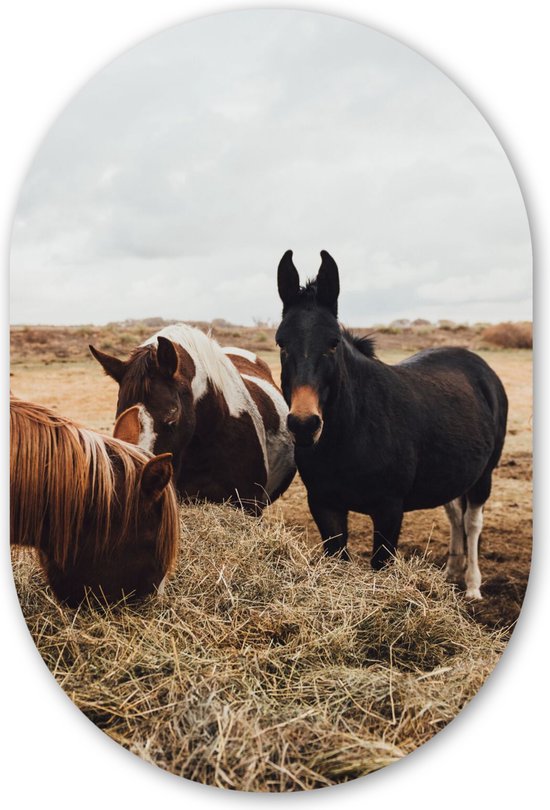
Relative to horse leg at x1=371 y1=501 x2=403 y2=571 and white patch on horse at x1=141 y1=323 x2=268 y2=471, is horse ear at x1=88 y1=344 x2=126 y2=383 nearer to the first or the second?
white patch on horse at x1=141 y1=323 x2=268 y2=471

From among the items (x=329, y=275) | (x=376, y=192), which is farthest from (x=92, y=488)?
(x=376, y=192)

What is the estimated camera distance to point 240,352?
248cm

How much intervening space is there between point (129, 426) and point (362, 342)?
822 millimetres

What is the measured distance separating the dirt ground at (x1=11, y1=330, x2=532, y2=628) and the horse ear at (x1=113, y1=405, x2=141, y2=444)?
4 cm

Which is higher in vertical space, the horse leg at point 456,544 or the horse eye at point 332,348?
the horse eye at point 332,348

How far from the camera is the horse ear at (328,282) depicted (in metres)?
2.00

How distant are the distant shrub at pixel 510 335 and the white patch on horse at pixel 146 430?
1.06 m

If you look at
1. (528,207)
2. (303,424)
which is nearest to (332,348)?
(303,424)

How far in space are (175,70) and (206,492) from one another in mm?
1411

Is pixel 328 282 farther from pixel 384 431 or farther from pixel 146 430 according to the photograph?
pixel 146 430

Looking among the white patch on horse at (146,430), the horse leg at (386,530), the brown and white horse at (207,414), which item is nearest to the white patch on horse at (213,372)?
the brown and white horse at (207,414)

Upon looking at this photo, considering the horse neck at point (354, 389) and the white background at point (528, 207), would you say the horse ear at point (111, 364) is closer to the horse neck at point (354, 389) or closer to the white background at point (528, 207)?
the white background at point (528, 207)

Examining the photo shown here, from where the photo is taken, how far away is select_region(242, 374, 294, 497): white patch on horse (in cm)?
265

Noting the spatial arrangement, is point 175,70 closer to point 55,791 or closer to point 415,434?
point 415,434
